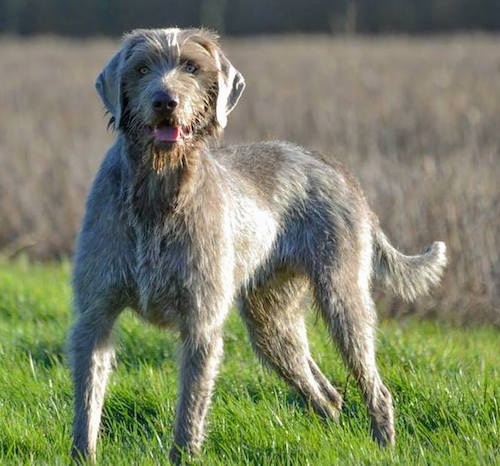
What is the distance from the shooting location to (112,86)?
5453 mm

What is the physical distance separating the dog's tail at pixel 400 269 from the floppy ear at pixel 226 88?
1611 millimetres

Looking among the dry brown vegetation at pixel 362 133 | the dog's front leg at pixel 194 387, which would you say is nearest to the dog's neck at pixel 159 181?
the dog's front leg at pixel 194 387

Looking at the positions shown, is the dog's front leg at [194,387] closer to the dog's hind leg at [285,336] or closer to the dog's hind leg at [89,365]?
the dog's hind leg at [89,365]

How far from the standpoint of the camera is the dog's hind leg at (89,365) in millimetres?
5545

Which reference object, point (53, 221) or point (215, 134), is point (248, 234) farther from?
point (53, 221)

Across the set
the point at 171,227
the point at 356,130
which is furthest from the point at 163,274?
the point at 356,130

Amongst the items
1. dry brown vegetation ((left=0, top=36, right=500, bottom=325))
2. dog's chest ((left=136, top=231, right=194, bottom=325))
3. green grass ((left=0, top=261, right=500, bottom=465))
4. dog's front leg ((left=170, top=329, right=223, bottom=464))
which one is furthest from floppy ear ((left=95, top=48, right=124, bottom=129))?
dry brown vegetation ((left=0, top=36, right=500, bottom=325))

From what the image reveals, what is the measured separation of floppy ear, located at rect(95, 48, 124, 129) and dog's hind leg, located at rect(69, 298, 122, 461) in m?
0.88

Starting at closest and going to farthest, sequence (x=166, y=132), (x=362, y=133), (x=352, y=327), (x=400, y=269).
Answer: (x=166, y=132), (x=352, y=327), (x=400, y=269), (x=362, y=133)

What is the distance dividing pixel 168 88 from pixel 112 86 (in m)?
0.37

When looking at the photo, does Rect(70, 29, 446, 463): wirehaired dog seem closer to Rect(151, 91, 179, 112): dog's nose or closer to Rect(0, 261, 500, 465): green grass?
Rect(151, 91, 179, 112): dog's nose

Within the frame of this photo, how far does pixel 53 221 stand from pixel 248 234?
6746 millimetres

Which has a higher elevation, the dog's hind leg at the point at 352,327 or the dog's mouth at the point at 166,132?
the dog's mouth at the point at 166,132

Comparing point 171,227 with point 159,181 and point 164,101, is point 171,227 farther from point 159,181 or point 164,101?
point 164,101
